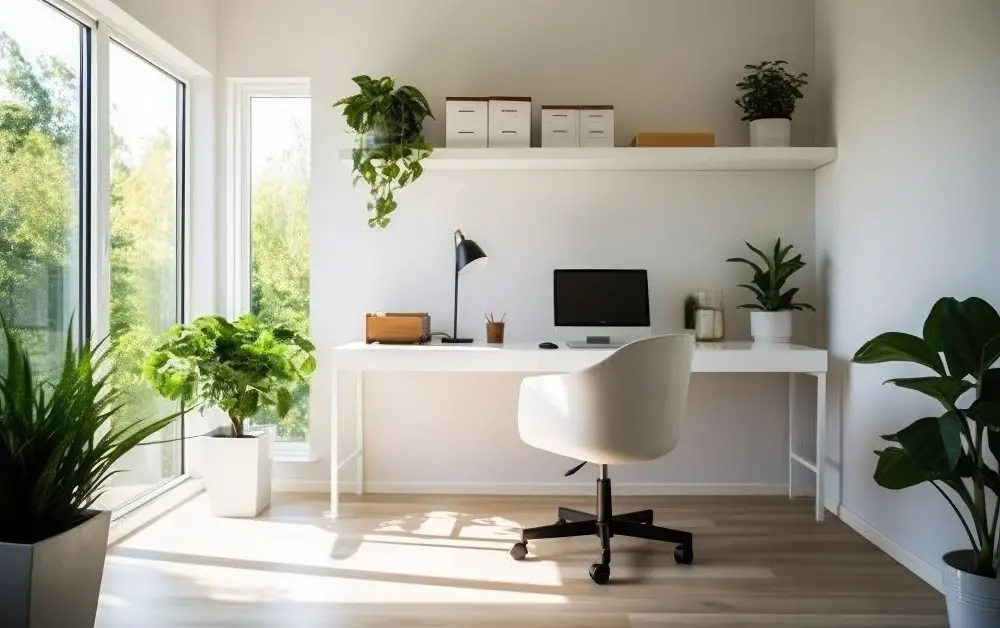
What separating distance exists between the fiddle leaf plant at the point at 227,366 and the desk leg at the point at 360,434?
471 millimetres

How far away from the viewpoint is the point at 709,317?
359 centimetres

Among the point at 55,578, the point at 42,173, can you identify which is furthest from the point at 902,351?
the point at 42,173

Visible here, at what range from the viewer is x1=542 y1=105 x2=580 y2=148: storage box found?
3.54 meters

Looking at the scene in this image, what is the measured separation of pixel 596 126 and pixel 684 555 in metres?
1.93

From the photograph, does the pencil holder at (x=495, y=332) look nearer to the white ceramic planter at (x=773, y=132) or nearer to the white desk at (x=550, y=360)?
the white desk at (x=550, y=360)

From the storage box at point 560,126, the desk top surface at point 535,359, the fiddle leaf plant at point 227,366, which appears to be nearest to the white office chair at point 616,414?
the desk top surface at point 535,359

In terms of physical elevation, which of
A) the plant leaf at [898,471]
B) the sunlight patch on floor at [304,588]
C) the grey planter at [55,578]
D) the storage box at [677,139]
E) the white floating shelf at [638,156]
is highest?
the storage box at [677,139]

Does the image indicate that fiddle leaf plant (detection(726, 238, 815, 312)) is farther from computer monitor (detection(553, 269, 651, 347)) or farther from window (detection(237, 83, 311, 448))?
window (detection(237, 83, 311, 448))

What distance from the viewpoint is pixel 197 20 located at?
3.60m

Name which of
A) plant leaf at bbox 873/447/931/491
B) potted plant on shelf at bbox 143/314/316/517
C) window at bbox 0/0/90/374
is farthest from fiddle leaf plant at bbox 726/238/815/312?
window at bbox 0/0/90/374

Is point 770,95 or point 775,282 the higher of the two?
point 770,95

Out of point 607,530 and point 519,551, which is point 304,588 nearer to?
point 519,551

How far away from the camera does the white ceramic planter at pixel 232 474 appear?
Answer: 10.9 feet

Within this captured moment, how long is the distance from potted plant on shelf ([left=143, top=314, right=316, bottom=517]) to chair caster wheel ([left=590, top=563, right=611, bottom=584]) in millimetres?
1474
